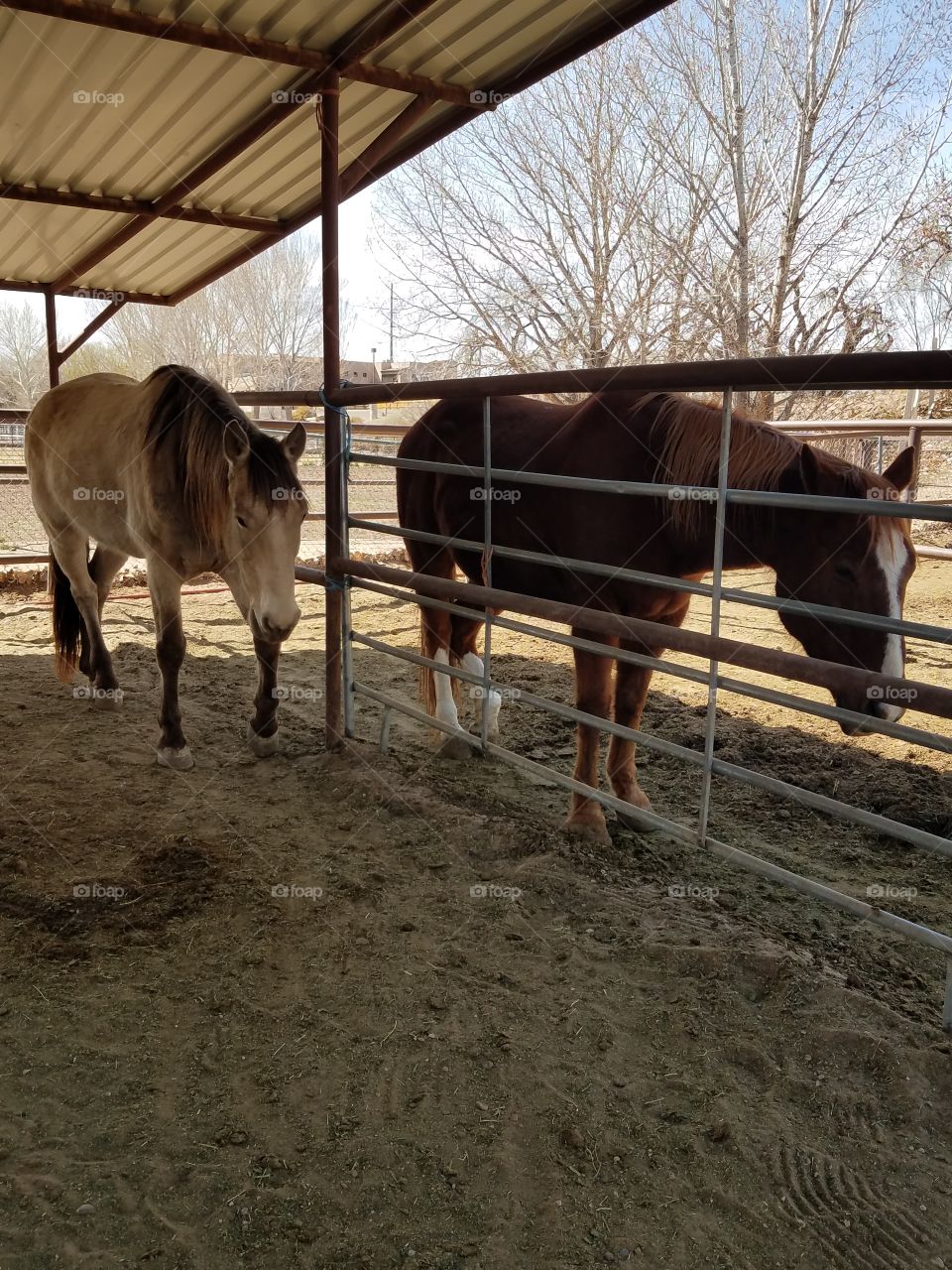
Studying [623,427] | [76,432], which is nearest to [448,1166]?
[623,427]

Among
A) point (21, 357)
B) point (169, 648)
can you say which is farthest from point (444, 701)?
point (21, 357)

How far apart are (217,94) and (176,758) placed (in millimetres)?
3281

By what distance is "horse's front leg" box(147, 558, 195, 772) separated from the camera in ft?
13.9

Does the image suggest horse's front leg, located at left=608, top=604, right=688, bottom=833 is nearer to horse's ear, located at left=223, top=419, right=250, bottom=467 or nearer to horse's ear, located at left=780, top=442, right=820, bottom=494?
horse's ear, located at left=780, top=442, right=820, bottom=494

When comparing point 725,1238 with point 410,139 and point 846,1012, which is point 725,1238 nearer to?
point 846,1012

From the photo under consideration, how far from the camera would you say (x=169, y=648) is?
14.2 ft

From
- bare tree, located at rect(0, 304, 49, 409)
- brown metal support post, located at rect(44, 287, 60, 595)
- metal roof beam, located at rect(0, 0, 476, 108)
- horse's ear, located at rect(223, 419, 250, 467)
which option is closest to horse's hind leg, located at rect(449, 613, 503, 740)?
horse's ear, located at rect(223, 419, 250, 467)

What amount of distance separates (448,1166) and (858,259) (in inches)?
524

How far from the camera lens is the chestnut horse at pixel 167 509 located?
3.66m

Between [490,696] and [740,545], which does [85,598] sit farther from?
[740,545]

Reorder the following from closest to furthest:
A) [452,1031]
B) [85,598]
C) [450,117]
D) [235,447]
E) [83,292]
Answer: [452,1031], [235,447], [450,117], [85,598], [83,292]

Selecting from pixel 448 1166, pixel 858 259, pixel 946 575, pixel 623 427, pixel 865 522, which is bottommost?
pixel 448 1166

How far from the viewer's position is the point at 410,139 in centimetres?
458

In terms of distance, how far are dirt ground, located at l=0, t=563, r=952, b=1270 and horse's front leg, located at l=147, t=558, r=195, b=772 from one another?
8.9 inches
